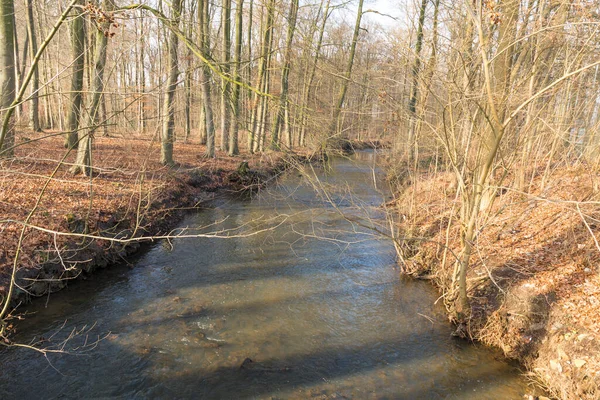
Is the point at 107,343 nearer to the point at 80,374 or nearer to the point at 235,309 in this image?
the point at 80,374

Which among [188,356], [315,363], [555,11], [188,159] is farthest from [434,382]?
[188,159]

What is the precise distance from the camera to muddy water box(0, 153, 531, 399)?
16.6 ft

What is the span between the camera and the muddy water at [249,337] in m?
5.07

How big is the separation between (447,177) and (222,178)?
29.5 ft

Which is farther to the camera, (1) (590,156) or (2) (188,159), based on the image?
(2) (188,159)

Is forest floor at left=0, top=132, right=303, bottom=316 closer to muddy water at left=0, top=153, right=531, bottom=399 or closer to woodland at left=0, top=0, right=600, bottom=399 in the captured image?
woodland at left=0, top=0, right=600, bottom=399

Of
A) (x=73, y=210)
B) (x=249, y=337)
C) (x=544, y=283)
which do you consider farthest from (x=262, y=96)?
(x=544, y=283)

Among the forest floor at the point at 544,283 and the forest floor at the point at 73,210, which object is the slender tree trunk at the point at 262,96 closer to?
the forest floor at the point at 73,210

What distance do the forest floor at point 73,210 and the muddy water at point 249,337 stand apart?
1.71 ft

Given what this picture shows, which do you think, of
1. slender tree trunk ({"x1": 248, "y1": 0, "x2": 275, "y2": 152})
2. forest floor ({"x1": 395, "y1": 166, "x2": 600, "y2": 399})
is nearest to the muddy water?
forest floor ({"x1": 395, "y1": 166, "x2": 600, "y2": 399})

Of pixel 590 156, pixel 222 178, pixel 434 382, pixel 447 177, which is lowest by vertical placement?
pixel 434 382

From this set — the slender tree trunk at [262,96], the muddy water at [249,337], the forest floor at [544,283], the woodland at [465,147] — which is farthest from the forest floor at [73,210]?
the forest floor at [544,283]

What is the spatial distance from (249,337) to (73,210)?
5.18m

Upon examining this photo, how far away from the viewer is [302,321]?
6633mm
